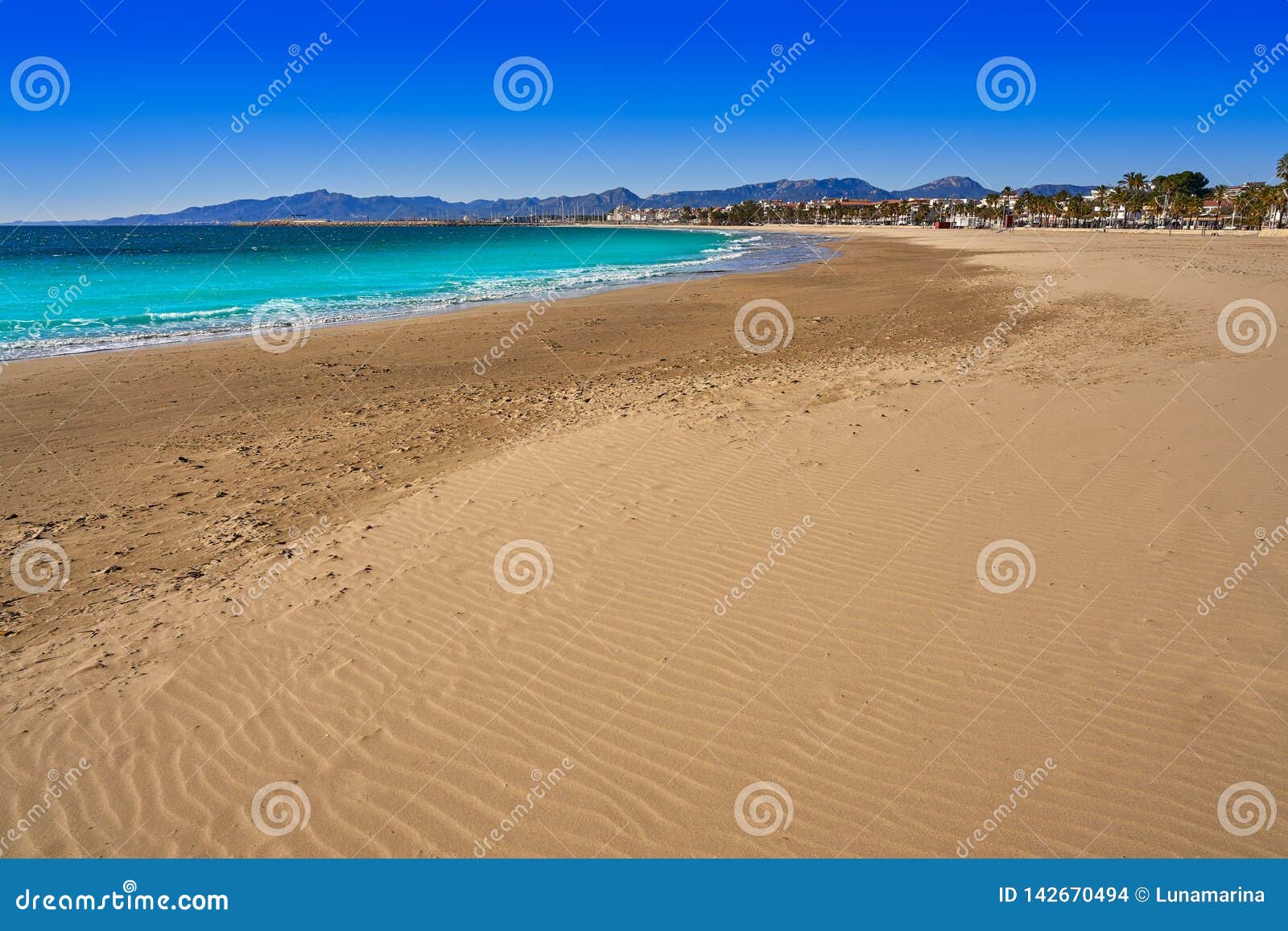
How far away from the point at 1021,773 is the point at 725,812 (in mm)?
1904

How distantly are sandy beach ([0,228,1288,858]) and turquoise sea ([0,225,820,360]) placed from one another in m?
13.0

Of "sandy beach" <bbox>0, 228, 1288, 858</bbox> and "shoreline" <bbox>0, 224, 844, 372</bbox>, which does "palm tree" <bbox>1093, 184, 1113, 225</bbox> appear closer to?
"shoreline" <bbox>0, 224, 844, 372</bbox>

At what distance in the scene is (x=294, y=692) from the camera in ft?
17.7

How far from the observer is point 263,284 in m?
39.8

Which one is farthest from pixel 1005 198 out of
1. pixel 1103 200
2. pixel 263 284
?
pixel 263 284

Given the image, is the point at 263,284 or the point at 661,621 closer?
the point at 661,621

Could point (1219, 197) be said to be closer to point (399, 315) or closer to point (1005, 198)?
point (1005, 198)

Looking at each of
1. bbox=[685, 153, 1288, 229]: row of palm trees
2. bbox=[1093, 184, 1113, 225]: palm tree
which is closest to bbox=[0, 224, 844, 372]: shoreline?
bbox=[685, 153, 1288, 229]: row of palm trees

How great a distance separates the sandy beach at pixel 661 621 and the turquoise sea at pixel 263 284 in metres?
13.0

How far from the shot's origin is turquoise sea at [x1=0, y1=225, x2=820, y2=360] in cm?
2409

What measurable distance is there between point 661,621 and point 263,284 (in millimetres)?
41743

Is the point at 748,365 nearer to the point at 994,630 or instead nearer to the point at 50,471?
the point at 994,630

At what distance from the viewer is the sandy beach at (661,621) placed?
168 inches

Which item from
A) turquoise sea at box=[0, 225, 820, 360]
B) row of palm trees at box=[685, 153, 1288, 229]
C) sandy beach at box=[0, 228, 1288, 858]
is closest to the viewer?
sandy beach at box=[0, 228, 1288, 858]
